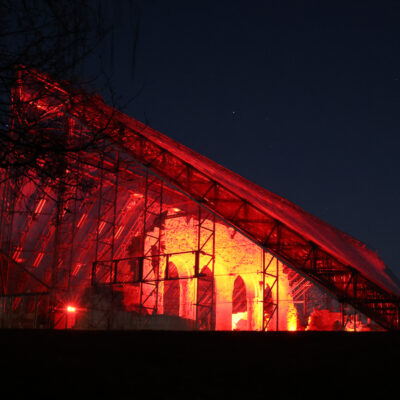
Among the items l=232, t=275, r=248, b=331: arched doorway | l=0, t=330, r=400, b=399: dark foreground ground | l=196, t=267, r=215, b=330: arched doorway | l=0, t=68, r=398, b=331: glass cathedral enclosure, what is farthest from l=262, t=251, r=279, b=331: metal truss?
l=0, t=330, r=400, b=399: dark foreground ground

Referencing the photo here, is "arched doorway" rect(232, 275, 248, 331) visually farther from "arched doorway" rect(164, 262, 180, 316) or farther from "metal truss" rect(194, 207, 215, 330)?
"arched doorway" rect(164, 262, 180, 316)

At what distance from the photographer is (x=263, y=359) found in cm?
310

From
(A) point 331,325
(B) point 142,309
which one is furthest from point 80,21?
(B) point 142,309

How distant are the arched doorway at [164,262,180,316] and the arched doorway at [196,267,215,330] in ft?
2.18

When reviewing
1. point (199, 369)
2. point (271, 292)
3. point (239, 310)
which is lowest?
point (199, 369)

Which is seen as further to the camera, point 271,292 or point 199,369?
point 271,292

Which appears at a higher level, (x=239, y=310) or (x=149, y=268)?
(x=149, y=268)

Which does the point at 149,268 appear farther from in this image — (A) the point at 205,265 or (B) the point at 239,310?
(B) the point at 239,310

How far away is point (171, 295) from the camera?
47.3 ft

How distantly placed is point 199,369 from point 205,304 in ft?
36.4

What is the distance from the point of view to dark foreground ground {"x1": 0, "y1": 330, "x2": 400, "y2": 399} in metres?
2.47

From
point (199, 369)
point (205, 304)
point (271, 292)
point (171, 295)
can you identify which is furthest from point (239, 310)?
point (199, 369)

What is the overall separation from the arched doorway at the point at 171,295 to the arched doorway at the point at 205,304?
665 mm

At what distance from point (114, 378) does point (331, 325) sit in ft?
32.2
